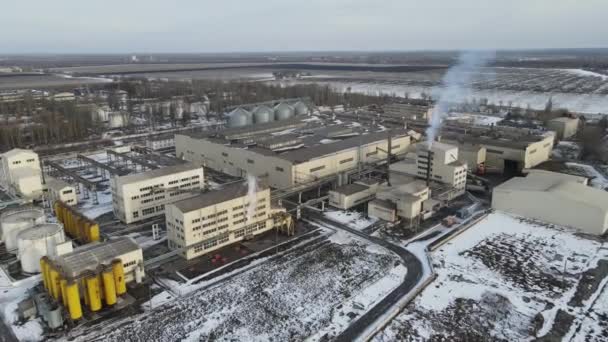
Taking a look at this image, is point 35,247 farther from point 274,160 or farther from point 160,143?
point 160,143

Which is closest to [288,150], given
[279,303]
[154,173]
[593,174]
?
[154,173]

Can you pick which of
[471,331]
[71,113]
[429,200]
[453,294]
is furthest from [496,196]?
[71,113]

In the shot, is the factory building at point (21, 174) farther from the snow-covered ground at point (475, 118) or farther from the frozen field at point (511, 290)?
the snow-covered ground at point (475, 118)

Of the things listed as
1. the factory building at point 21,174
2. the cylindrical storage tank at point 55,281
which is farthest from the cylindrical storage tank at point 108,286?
the factory building at point 21,174

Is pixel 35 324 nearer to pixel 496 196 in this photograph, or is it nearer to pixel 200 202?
pixel 200 202

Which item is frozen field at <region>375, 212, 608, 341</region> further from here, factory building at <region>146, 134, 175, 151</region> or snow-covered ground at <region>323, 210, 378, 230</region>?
factory building at <region>146, 134, 175, 151</region>

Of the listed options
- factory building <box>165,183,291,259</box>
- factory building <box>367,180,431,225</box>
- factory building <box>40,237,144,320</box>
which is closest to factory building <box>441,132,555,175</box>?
factory building <box>367,180,431,225</box>

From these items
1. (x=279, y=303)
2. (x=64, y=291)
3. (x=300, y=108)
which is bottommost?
(x=279, y=303)
